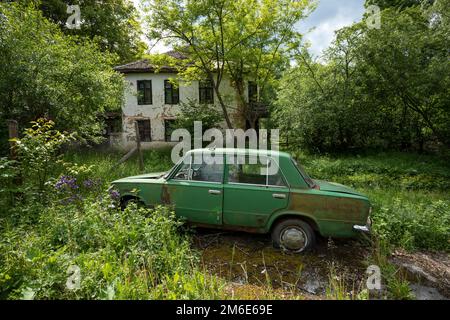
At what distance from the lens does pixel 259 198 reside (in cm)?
413

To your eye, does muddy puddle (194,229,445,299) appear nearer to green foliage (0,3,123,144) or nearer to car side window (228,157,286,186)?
car side window (228,157,286,186)

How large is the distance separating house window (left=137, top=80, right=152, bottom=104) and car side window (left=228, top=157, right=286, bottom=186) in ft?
51.6

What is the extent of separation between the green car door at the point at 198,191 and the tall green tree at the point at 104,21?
668 inches

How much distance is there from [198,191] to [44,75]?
6.05 meters

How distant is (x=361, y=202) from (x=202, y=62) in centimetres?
1208

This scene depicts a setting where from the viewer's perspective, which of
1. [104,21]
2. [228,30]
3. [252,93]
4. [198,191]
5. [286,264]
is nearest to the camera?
[286,264]

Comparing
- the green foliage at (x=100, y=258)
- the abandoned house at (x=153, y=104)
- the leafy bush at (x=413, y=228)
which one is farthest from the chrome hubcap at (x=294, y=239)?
the abandoned house at (x=153, y=104)

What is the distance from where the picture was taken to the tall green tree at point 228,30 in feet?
40.8

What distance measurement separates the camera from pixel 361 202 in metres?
3.84

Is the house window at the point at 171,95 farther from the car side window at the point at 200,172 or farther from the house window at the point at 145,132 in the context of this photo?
the car side window at the point at 200,172

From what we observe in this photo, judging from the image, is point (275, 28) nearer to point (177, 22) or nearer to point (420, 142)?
point (177, 22)

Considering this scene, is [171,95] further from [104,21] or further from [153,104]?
[104,21]

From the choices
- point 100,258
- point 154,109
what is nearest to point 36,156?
point 100,258
